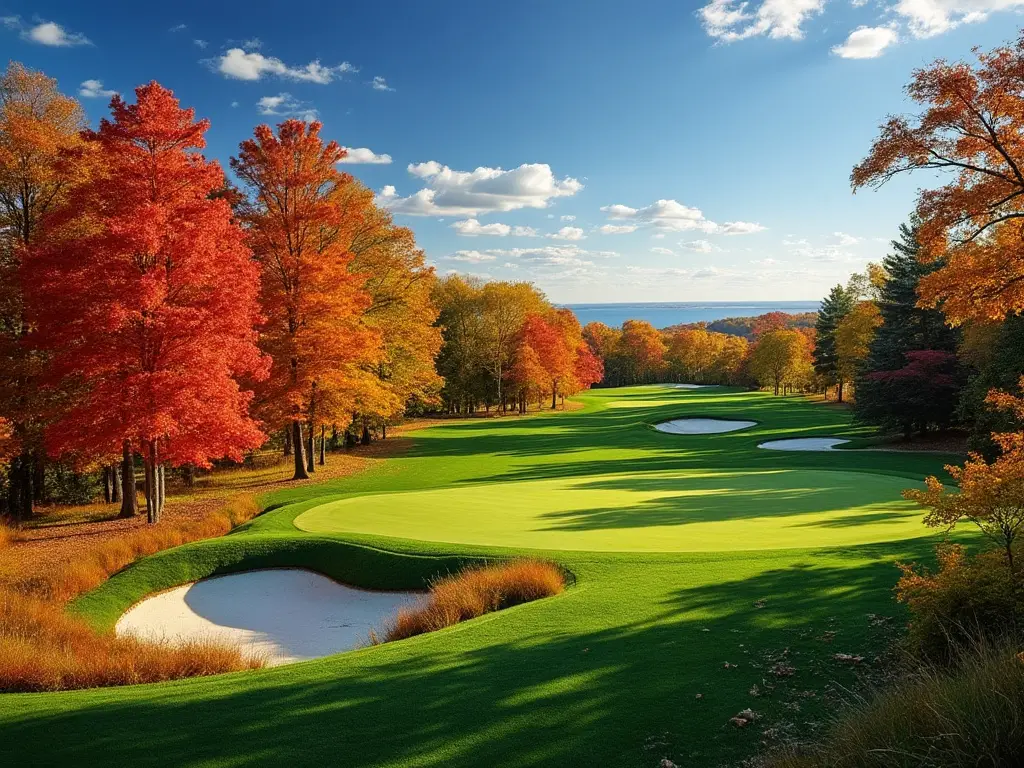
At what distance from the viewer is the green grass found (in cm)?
470

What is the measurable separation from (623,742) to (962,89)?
8.99 metres

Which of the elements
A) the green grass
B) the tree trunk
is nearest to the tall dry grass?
the green grass

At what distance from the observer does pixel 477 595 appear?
29.7 feet

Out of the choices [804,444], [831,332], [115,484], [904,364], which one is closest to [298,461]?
[115,484]

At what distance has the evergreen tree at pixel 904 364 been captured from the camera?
97.3 feet

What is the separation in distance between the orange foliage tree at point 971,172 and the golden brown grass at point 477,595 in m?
6.82

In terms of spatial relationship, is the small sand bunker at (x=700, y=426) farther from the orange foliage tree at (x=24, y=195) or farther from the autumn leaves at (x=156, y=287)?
the orange foliage tree at (x=24, y=195)

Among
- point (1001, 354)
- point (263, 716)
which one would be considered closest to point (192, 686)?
point (263, 716)

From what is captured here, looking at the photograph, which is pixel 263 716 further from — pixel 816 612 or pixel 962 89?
pixel 962 89

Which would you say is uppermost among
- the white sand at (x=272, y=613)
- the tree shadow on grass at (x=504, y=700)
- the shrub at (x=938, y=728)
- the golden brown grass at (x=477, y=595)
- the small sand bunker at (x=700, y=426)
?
the shrub at (x=938, y=728)

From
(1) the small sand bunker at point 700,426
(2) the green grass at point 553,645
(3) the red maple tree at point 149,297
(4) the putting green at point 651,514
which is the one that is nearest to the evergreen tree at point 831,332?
(1) the small sand bunker at point 700,426

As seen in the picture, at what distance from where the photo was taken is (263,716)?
5.15 meters

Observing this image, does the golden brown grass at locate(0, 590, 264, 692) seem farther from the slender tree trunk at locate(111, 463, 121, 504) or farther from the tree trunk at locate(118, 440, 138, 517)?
the slender tree trunk at locate(111, 463, 121, 504)

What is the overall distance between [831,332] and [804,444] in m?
27.4
